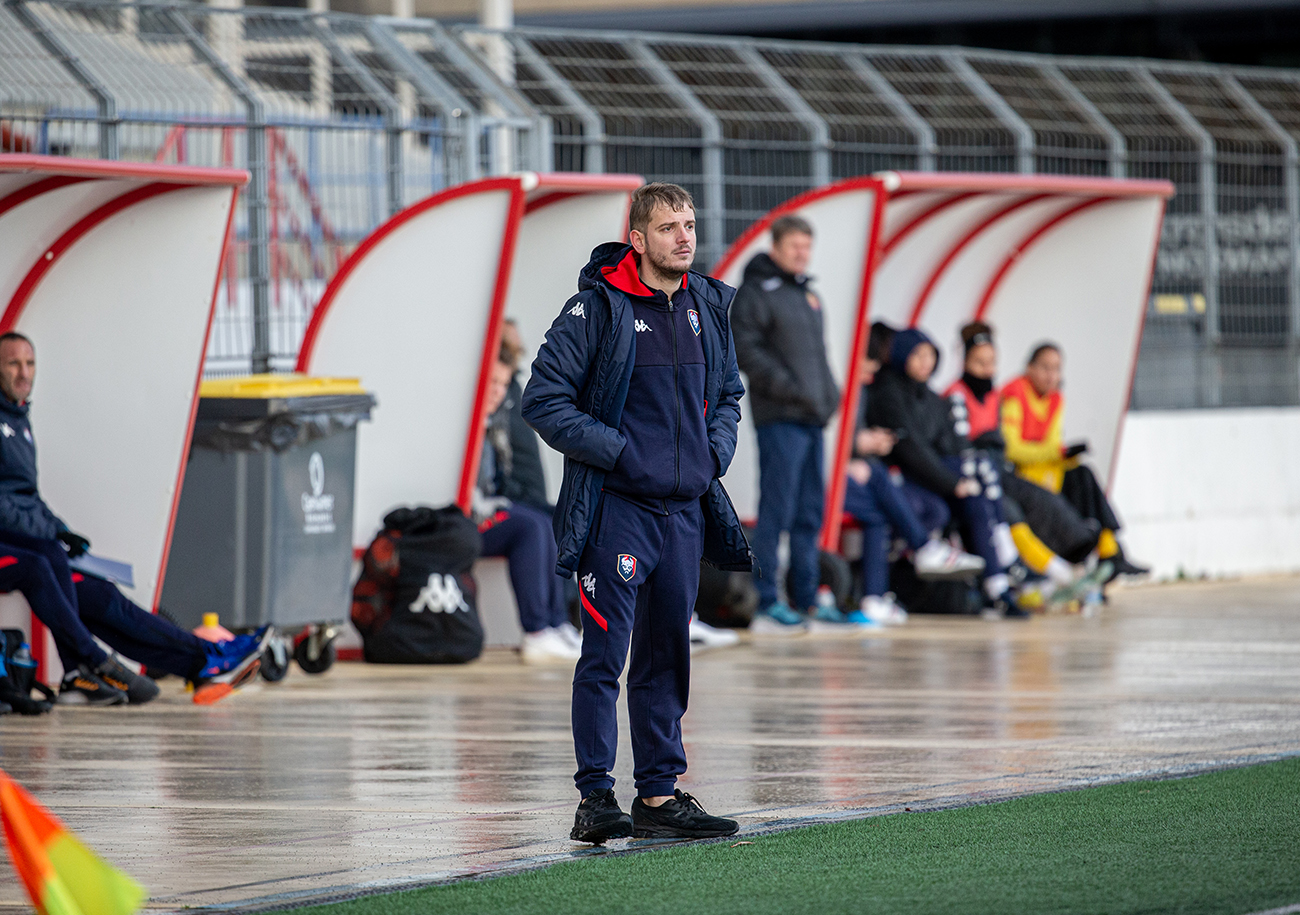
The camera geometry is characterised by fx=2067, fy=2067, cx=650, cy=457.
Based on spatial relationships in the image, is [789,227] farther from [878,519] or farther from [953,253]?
[953,253]

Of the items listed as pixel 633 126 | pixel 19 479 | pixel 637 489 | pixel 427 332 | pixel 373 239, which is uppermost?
pixel 633 126

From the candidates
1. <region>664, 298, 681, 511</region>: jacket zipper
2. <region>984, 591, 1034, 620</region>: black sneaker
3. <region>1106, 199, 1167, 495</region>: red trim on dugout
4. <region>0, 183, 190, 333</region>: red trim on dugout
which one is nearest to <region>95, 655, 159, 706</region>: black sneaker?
<region>0, 183, 190, 333</region>: red trim on dugout

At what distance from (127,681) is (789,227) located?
4.15 meters

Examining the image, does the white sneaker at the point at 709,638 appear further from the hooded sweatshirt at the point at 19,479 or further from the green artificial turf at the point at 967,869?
the green artificial turf at the point at 967,869

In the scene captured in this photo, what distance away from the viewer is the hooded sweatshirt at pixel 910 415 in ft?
38.4

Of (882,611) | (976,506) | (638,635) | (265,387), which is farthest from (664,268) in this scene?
(976,506)

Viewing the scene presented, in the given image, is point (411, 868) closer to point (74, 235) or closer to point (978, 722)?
point (978, 722)

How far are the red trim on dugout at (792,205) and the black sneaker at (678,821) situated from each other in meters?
6.21

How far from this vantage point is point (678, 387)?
5.25 metres

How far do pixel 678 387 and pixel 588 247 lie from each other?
5577 millimetres

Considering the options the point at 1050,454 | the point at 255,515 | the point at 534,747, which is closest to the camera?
the point at 534,747

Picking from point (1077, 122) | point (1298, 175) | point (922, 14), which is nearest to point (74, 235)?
point (1077, 122)

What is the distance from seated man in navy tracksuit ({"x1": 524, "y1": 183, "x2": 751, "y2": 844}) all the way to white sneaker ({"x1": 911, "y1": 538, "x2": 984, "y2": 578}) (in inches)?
257

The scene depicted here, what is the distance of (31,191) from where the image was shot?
831cm
